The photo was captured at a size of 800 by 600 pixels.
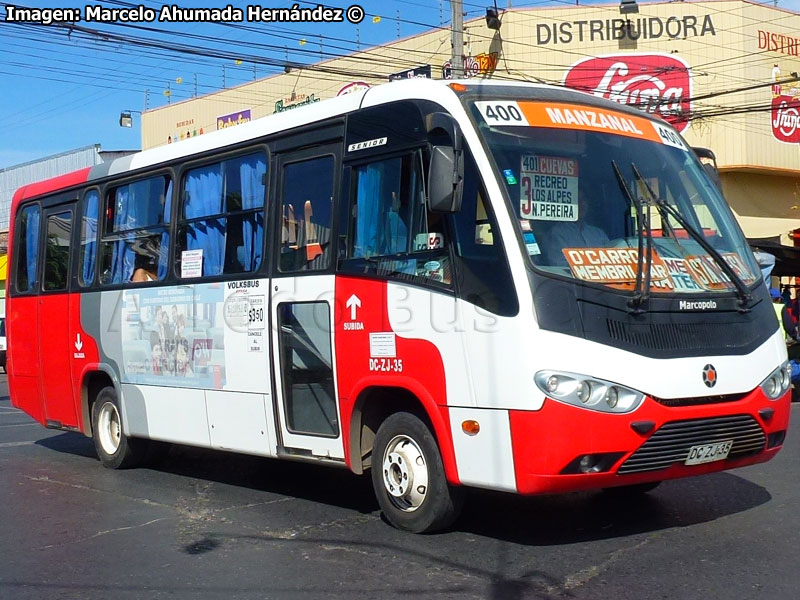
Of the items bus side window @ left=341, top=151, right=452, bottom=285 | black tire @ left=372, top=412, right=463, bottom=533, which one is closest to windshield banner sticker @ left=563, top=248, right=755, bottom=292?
bus side window @ left=341, top=151, right=452, bottom=285

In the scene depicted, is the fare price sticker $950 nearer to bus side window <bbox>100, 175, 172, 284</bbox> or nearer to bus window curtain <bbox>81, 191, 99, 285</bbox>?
bus side window <bbox>100, 175, 172, 284</bbox>

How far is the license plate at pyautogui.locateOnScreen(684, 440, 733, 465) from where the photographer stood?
6367mm

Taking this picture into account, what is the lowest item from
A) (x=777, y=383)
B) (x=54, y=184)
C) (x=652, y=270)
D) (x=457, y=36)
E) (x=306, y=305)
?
(x=777, y=383)

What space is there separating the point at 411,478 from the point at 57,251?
6312mm

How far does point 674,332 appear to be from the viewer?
6379 millimetres

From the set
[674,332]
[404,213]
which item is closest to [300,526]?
[404,213]

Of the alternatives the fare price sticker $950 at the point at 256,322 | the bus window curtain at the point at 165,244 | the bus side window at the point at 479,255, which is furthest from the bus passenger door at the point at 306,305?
the bus window curtain at the point at 165,244

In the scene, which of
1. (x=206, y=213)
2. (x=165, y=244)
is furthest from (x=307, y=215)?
(x=165, y=244)

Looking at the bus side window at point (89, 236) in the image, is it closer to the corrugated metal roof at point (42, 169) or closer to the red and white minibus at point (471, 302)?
the red and white minibus at point (471, 302)

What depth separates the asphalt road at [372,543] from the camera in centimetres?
583

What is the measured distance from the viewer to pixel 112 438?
10.9 metres

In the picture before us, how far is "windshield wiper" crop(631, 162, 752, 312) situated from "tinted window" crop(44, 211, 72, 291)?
269 inches

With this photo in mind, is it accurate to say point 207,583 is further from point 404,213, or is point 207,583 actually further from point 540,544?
point 404,213

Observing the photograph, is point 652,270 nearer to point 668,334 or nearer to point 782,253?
point 668,334
